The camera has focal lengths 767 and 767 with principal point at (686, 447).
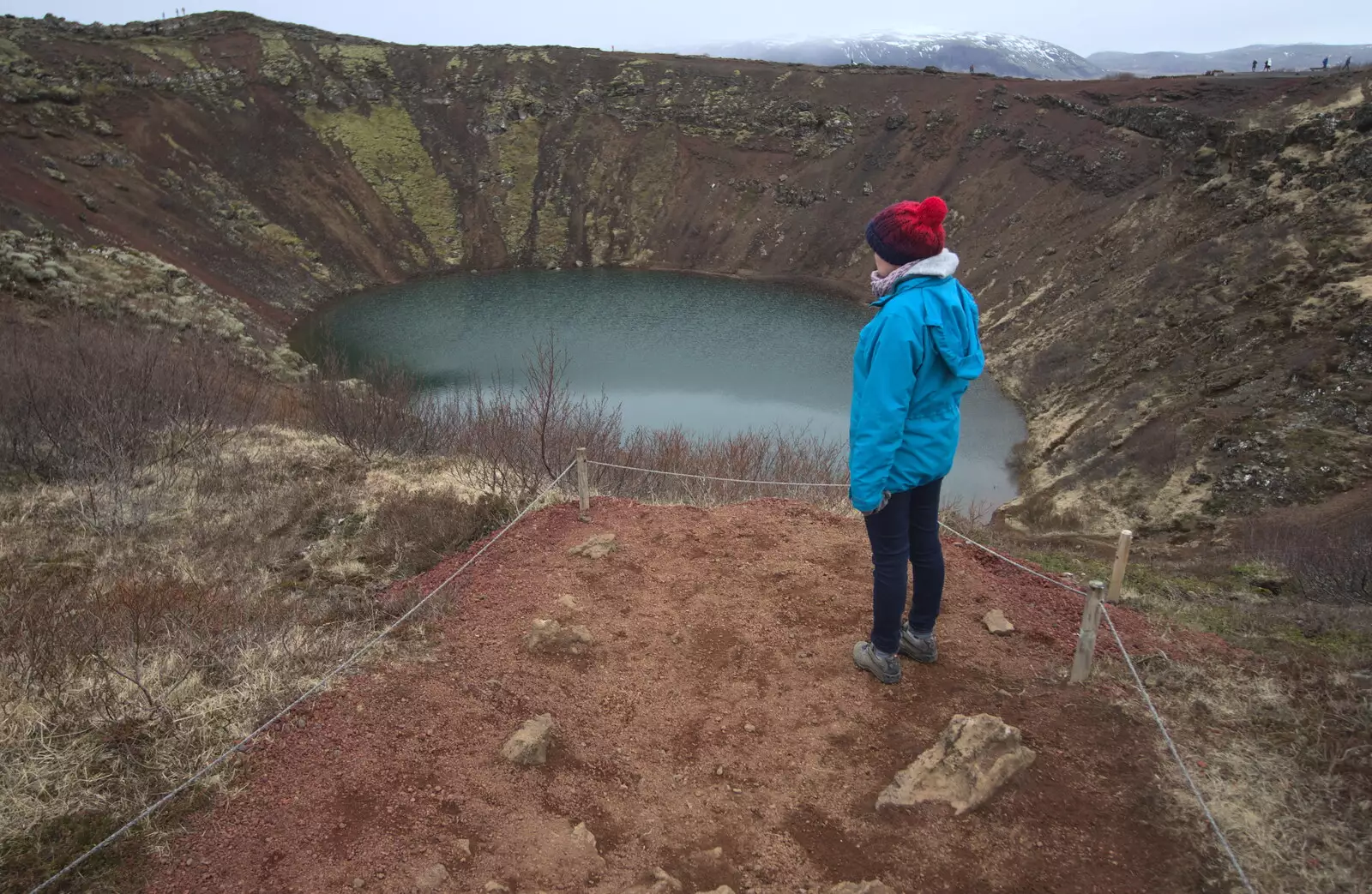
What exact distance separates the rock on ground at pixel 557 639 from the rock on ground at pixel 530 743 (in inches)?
32.2

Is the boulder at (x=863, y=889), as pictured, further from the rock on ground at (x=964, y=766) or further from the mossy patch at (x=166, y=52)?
the mossy patch at (x=166, y=52)

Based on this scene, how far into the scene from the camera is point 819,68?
4688 centimetres

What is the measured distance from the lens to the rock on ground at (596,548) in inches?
229

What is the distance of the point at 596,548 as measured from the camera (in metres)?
5.88

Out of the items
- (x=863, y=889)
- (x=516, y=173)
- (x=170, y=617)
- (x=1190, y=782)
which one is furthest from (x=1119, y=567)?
(x=516, y=173)

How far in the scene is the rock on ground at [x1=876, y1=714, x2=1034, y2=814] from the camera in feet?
10.7

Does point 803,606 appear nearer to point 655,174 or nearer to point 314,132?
point 655,174

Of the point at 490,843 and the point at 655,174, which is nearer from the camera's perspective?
the point at 490,843

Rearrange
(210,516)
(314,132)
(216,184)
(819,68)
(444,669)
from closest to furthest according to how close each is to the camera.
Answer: (444,669) → (210,516) → (216,184) → (314,132) → (819,68)

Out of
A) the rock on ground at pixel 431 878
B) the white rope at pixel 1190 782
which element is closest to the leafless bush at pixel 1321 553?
the white rope at pixel 1190 782

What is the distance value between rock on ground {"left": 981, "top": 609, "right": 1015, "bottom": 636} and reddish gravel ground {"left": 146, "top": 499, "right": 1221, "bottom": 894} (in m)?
0.05

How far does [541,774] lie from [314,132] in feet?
159

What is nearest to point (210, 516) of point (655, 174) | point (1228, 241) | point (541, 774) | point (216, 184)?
point (541, 774)

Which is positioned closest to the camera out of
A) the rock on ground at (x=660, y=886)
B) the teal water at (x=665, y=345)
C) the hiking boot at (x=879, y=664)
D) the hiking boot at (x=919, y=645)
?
the rock on ground at (x=660, y=886)
